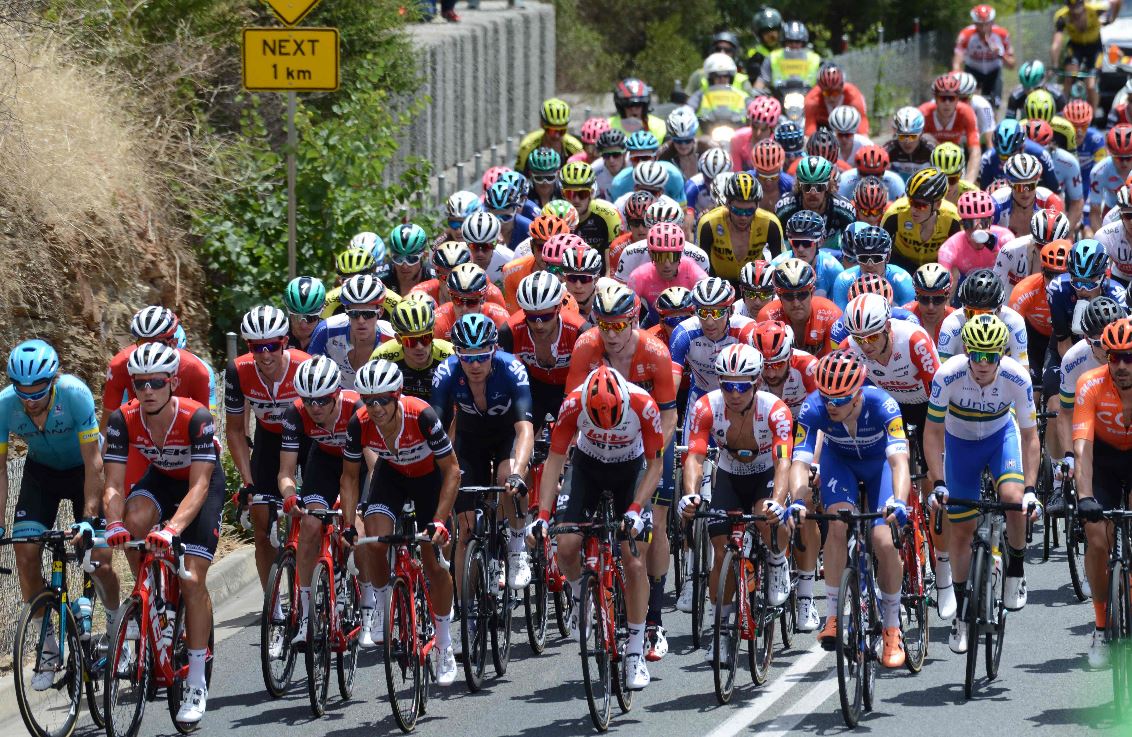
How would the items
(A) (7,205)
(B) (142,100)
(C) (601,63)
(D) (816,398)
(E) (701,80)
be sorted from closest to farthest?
1. (D) (816,398)
2. (A) (7,205)
3. (B) (142,100)
4. (E) (701,80)
5. (C) (601,63)

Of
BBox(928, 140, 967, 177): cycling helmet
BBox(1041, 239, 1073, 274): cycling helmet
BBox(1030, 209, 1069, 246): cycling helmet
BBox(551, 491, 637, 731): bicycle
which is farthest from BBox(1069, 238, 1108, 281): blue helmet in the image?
BBox(551, 491, 637, 731): bicycle

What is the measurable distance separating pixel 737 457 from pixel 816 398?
0.55 meters

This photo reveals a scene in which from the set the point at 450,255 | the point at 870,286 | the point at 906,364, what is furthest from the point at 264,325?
the point at 870,286

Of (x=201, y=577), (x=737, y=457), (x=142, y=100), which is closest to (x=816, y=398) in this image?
(x=737, y=457)

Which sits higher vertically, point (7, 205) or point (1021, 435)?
point (7, 205)

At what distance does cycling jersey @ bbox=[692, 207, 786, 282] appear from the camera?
602 inches

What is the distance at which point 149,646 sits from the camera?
33.0ft

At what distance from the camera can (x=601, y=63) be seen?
31078 millimetres

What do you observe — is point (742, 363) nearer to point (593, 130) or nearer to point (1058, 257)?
point (1058, 257)

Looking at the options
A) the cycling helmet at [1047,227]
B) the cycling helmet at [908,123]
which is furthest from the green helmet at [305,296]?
the cycling helmet at [908,123]

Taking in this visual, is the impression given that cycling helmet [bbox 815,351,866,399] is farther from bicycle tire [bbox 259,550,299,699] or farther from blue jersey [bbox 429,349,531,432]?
bicycle tire [bbox 259,550,299,699]

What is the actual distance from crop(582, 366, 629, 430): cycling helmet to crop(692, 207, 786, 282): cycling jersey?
4644 millimetres

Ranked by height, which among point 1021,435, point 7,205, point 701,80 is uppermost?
point 701,80

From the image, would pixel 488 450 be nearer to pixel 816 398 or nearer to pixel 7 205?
pixel 816 398
